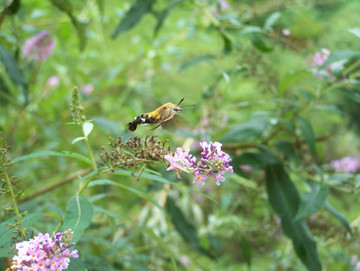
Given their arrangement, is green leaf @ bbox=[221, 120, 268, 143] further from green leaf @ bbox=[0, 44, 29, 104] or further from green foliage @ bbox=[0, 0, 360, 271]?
green leaf @ bbox=[0, 44, 29, 104]

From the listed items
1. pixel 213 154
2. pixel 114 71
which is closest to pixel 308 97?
pixel 213 154

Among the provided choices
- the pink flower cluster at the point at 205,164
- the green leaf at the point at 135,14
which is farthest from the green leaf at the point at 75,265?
the green leaf at the point at 135,14

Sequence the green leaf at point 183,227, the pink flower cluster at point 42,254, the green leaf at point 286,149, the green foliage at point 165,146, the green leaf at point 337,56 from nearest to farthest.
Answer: the pink flower cluster at point 42,254
the green foliage at point 165,146
the green leaf at point 337,56
the green leaf at point 286,149
the green leaf at point 183,227

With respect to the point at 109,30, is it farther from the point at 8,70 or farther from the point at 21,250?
the point at 21,250

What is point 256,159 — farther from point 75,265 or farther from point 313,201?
point 75,265

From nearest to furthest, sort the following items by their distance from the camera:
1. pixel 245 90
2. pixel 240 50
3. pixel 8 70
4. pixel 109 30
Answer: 1. pixel 8 70
2. pixel 240 50
3. pixel 109 30
4. pixel 245 90

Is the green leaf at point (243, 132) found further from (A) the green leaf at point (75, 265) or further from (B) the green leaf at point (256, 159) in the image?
(A) the green leaf at point (75, 265)

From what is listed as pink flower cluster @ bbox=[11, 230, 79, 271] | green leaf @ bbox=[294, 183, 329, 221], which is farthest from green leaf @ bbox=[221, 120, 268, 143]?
pink flower cluster @ bbox=[11, 230, 79, 271]
